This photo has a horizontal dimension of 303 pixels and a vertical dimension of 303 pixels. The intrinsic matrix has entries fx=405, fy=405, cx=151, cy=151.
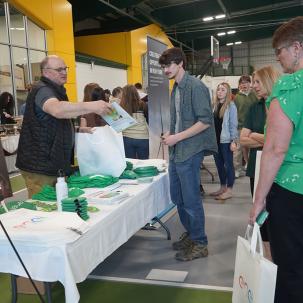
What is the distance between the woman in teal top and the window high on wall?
7.25 meters

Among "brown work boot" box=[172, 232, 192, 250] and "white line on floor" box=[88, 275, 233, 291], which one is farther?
"brown work boot" box=[172, 232, 192, 250]

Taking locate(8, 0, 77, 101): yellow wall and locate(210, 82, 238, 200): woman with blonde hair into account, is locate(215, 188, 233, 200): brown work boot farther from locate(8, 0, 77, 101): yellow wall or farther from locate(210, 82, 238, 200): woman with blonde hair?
locate(8, 0, 77, 101): yellow wall

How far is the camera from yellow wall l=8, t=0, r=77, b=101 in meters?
8.20

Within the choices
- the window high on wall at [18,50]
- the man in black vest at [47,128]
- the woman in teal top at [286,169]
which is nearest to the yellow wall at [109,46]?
the window high on wall at [18,50]

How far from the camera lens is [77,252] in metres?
1.51

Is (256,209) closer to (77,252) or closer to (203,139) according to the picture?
(77,252)

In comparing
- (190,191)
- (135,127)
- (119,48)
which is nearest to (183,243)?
(190,191)

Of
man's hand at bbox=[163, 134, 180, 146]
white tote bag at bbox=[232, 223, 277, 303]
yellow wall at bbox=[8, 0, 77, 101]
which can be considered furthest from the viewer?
yellow wall at bbox=[8, 0, 77, 101]

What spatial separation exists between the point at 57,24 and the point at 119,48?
416cm

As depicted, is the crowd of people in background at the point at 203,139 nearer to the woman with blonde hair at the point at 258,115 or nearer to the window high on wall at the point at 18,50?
the woman with blonde hair at the point at 258,115

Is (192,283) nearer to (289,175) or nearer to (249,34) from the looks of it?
(289,175)

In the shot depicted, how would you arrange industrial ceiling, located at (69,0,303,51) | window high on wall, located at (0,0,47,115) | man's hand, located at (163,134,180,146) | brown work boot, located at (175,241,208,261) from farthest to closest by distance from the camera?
1. industrial ceiling, located at (69,0,303,51)
2. window high on wall, located at (0,0,47,115)
3. brown work boot, located at (175,241,208,261)
4. man's hand, located at (163,134,180,146)

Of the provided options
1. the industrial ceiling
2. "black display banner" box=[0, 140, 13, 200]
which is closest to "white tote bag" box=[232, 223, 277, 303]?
"black display banner" box=[0, 140, 13, 200]

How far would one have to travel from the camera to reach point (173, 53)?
2.68 meters
